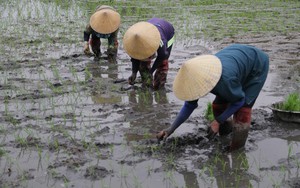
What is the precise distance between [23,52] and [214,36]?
3.56 meters

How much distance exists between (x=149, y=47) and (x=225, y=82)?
1.51 meters

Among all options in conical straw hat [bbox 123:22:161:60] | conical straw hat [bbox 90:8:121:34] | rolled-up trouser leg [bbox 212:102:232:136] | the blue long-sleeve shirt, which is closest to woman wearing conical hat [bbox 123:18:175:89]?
conical straw hat [bbox 123:22:161:60]

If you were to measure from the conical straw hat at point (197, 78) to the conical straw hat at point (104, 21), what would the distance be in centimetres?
337

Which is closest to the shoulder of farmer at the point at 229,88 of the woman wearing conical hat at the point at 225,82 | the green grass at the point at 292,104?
the woman wearing conical hat at the point at 225,82

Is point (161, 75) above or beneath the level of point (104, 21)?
beneath

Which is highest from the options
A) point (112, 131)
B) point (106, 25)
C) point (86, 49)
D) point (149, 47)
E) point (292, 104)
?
point (149, 47)

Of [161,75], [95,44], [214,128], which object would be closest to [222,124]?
[214,128]

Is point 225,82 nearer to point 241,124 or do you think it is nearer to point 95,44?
point 241,124

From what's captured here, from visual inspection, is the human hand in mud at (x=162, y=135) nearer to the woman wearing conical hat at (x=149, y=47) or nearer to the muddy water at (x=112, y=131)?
the muddy water at (x=112, y=131)

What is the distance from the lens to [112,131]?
14.4ft

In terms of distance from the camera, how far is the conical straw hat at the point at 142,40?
466 centimetres

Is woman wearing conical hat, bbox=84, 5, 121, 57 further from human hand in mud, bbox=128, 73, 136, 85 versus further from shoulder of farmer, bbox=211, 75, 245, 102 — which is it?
shoulder of farmer, bbox=211, 75, 245, 102

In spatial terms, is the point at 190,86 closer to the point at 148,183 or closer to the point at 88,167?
the point at 148,183

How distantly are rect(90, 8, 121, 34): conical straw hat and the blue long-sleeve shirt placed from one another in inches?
122
